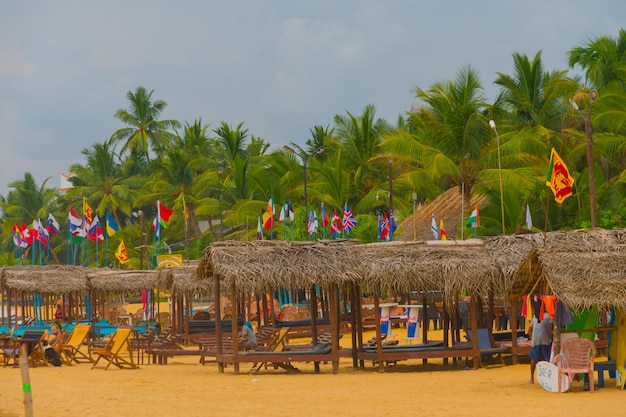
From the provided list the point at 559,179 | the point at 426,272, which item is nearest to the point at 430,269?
the point at 426,272

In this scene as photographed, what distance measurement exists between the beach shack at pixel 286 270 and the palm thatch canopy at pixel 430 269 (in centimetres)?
40

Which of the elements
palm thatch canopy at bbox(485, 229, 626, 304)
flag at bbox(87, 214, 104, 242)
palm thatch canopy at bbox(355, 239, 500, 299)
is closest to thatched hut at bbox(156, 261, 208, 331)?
flag at bbox(87, 214, 104, 242)

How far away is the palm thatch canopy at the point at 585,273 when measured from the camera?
12.8 metres

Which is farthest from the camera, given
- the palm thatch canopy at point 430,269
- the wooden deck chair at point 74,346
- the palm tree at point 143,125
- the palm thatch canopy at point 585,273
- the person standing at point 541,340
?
the palm tree at point 143,125

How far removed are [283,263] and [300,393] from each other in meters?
3.46

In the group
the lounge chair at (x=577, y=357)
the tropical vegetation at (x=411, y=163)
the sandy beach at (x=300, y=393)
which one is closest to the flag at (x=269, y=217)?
the tropical vegetation at (x=411, y=163)

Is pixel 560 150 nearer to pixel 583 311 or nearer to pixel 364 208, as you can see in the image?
pixel 364 208

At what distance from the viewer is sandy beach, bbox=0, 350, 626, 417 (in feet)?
38.1

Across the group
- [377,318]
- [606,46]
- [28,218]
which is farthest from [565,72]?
[28,218]

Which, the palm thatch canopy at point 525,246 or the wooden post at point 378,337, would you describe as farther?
the wooden post at point 378,337

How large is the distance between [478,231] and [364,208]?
1235cm

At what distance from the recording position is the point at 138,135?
66000 mm

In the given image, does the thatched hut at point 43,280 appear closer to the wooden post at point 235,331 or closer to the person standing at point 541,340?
the wooden post at point 235,331

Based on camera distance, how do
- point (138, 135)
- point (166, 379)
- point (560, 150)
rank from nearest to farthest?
point (166, 379) → point (560, 150) → point (138, 135)
